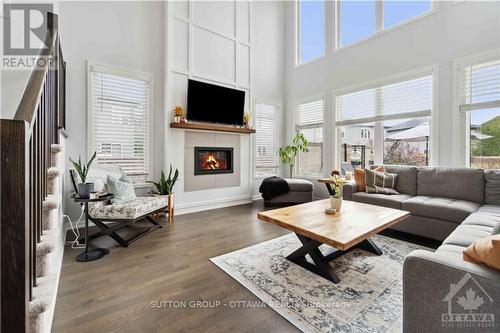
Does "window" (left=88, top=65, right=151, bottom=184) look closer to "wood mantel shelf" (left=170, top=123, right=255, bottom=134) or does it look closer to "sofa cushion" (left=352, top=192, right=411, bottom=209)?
"wood mantel shelf" (left=170, top=123, right=255, bottom=134)

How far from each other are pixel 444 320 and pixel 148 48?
4773mm

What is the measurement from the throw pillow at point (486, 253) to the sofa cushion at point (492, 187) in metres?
2.54

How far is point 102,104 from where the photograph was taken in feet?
11.8

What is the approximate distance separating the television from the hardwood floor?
2326 mm

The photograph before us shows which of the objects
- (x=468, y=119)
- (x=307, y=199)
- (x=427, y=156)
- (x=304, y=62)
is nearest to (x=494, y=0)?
(x=468, y=119)

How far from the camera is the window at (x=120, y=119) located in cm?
355

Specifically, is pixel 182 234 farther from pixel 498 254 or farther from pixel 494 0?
pixel 494 0

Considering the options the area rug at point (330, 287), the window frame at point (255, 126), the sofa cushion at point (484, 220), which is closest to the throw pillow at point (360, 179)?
the area rug at point (330, 287)

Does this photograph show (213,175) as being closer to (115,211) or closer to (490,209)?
(115,211)

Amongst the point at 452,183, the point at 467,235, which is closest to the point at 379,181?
the point at 452,183

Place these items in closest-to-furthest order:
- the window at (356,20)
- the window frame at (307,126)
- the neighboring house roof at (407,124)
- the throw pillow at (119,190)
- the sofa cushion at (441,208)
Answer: the sofa cushion at (441,208)
the throw pillow at (119,190)
the neighboring house roof at (407,124)
the window at (356,20)
the window frame at (307,126)

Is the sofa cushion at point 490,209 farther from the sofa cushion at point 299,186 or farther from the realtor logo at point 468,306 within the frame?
the sofa cushion at point 299,186

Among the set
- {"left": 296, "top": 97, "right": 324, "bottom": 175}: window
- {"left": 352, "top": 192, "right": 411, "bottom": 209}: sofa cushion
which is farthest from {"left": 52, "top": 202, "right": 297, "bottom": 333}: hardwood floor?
{"left": 296, "top": 97, "right": 324, "bottom": 175}: window

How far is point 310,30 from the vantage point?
558 centimetres
